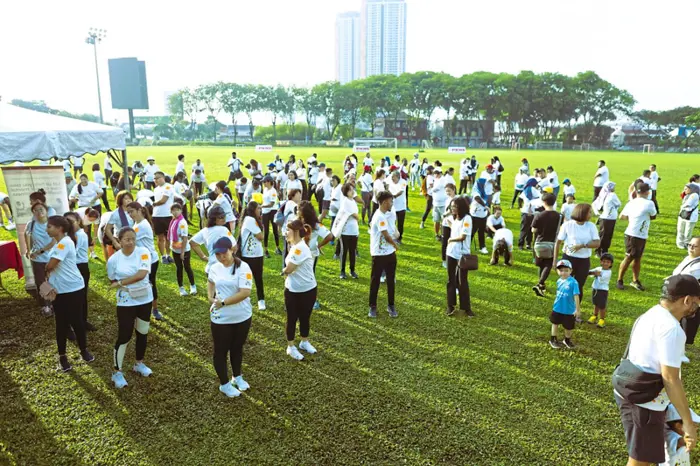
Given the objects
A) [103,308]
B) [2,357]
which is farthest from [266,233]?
[2,357]

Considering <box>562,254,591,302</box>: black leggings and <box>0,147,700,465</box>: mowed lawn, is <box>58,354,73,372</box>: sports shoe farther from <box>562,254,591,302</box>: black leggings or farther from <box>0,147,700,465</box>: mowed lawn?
<box>562,254,591,302</box>: black leggings

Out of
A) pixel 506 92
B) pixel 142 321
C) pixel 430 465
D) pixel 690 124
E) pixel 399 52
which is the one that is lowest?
pixel 430 465

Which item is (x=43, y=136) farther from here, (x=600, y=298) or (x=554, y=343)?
(x=600, y=298)

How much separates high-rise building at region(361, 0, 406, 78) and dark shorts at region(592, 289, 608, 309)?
190446mm

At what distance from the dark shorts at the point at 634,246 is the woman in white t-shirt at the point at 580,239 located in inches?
77.6

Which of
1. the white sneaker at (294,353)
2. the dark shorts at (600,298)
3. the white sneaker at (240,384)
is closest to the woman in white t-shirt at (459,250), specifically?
the dark shorts at (600,298)

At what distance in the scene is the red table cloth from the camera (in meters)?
7.59

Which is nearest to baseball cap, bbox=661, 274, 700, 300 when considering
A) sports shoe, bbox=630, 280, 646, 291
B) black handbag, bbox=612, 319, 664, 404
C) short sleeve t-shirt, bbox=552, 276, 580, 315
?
black handbag, bbox=612, 319, 664, 404

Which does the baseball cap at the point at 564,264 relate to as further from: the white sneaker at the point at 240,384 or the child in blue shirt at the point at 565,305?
the white sneaker at the point at 240,384

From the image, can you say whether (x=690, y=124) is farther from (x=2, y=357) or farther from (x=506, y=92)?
(x=2, y=357)

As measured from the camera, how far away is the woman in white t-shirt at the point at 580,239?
20.3 ft

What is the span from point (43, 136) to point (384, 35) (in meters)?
200

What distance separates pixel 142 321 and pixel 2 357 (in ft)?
7.57

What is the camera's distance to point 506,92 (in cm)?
8044
